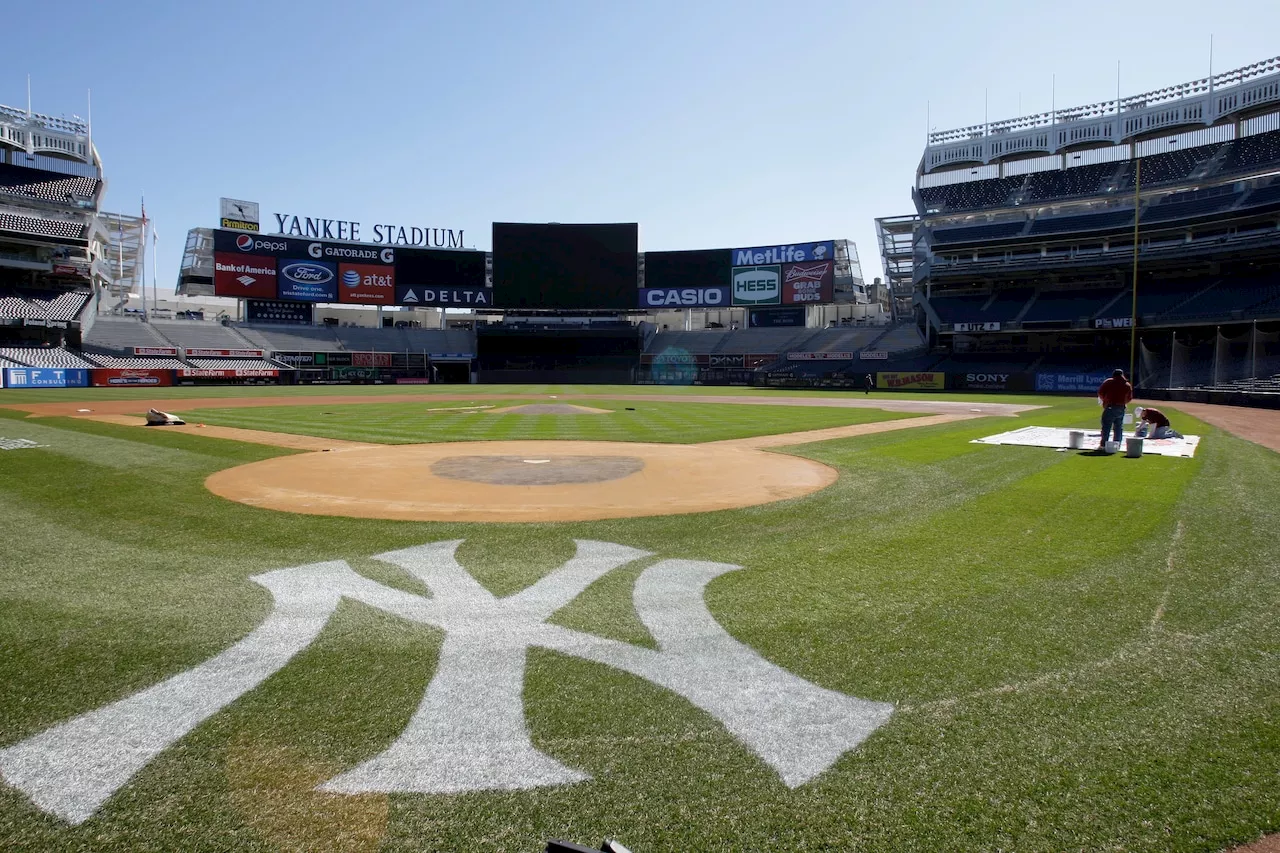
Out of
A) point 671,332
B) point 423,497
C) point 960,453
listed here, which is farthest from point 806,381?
point 423,497

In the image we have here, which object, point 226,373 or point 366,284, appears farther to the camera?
point 366,284

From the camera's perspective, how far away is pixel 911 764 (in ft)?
9.95

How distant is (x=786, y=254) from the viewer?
6644cm

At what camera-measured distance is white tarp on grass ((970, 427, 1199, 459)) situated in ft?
43.8

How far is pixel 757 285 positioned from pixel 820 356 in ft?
37.4

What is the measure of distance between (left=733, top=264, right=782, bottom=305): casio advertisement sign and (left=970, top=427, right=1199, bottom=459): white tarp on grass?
51.7 m

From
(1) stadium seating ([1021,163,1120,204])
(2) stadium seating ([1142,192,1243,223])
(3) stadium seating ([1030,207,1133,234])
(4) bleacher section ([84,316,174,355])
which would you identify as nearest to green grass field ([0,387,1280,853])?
(2) stadium seating ([1142,192,1243,223])

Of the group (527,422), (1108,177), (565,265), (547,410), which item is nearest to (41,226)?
(565,265)

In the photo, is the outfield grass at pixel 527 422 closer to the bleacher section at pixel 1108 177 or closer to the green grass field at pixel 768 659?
the green grass field at pixel 768 659

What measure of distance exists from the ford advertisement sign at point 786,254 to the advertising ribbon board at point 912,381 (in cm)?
1545

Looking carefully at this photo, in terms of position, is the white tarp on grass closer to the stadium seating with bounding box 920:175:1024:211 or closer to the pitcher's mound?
the pitcher's mound

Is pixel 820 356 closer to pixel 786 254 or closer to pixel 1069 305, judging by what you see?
pixel 786 254

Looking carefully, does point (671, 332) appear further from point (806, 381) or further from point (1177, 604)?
point (1177, 604)

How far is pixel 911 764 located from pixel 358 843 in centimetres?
233
